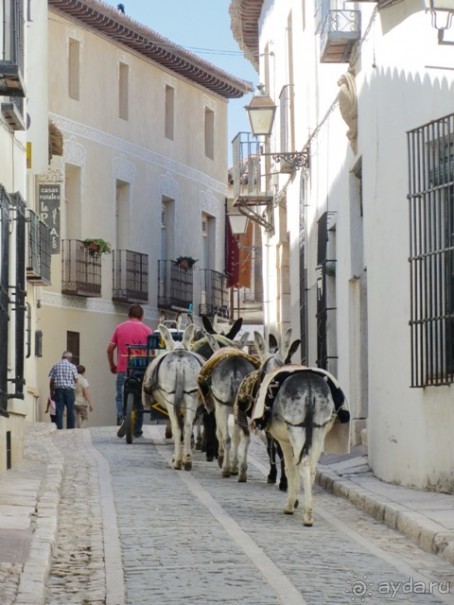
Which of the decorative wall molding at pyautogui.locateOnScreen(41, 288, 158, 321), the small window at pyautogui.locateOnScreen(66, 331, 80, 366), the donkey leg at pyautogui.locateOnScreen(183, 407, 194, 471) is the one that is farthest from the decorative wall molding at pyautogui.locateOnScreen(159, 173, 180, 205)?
the donkey leg at pyautogui.locateOnScreen(183, 407, 194, 471)

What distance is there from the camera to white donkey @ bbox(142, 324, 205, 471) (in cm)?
1872

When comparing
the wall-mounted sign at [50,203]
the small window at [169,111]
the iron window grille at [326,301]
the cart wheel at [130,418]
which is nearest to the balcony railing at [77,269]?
the wall-mounted sign at [50,203]

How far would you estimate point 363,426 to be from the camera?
21.2 meters

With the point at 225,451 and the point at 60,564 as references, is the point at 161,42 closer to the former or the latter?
the point at 225,451

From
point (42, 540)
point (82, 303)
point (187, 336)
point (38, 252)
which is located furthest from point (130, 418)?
point (82, 303)

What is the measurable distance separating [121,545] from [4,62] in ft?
16.0

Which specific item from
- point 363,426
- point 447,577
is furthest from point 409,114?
point 447,577

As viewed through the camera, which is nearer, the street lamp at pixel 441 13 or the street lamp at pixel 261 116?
the street lamp at pixel 441 13

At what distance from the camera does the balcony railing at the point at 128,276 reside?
4303 cm

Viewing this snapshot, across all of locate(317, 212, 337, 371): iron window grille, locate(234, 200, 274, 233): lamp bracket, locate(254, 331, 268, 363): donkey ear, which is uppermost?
locate(234, 200, 274, 233): lamp bracket

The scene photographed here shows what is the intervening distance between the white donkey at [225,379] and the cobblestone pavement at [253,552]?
58cm

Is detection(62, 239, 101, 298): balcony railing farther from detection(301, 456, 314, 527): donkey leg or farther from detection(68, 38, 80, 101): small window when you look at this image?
detection(301, 456, 314, 527): donkey leg

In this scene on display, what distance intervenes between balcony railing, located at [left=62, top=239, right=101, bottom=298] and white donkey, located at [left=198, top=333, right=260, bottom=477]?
22.4 meters

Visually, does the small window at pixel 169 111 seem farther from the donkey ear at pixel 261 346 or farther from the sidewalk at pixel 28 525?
the donkey ear at pixel 261 346
